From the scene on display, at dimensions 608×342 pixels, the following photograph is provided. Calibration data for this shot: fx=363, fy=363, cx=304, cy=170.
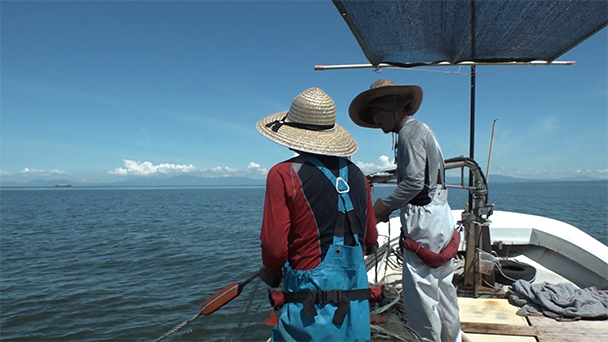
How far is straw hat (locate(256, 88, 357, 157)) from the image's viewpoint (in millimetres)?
1632

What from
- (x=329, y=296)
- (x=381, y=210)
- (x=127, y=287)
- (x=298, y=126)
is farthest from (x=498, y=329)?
(x=127, y=287)

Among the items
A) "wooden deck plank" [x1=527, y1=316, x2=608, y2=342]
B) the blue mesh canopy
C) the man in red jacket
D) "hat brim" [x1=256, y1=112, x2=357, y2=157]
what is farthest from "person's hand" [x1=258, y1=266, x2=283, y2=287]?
the blue mesh canopy

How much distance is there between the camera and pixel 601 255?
3988 mm

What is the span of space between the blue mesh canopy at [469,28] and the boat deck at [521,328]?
2544 mm

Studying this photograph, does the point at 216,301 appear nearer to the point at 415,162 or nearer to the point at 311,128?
the point at 311,128

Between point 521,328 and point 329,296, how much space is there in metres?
2.15

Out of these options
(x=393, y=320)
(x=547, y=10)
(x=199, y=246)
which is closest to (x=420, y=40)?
(x=547, y=10)

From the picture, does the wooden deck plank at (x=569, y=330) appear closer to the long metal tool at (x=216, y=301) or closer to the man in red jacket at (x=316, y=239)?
the man in red jacket at (x=316, y=239)

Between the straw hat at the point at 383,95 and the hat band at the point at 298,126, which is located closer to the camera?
the hat band at the point at 298,126

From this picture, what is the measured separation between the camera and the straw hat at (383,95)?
2.44 m

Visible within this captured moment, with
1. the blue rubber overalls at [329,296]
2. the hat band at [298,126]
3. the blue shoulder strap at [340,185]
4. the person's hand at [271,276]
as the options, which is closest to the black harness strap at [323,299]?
the blue rubber overalls at [329,296]

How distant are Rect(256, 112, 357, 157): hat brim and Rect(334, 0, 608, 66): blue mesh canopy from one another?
5.91 feet

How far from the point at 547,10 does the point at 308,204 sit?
3027mm

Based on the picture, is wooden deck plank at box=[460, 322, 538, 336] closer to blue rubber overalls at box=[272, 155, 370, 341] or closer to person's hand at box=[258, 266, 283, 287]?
blue rubber overalls at box=[272, 155, 370, 341]
